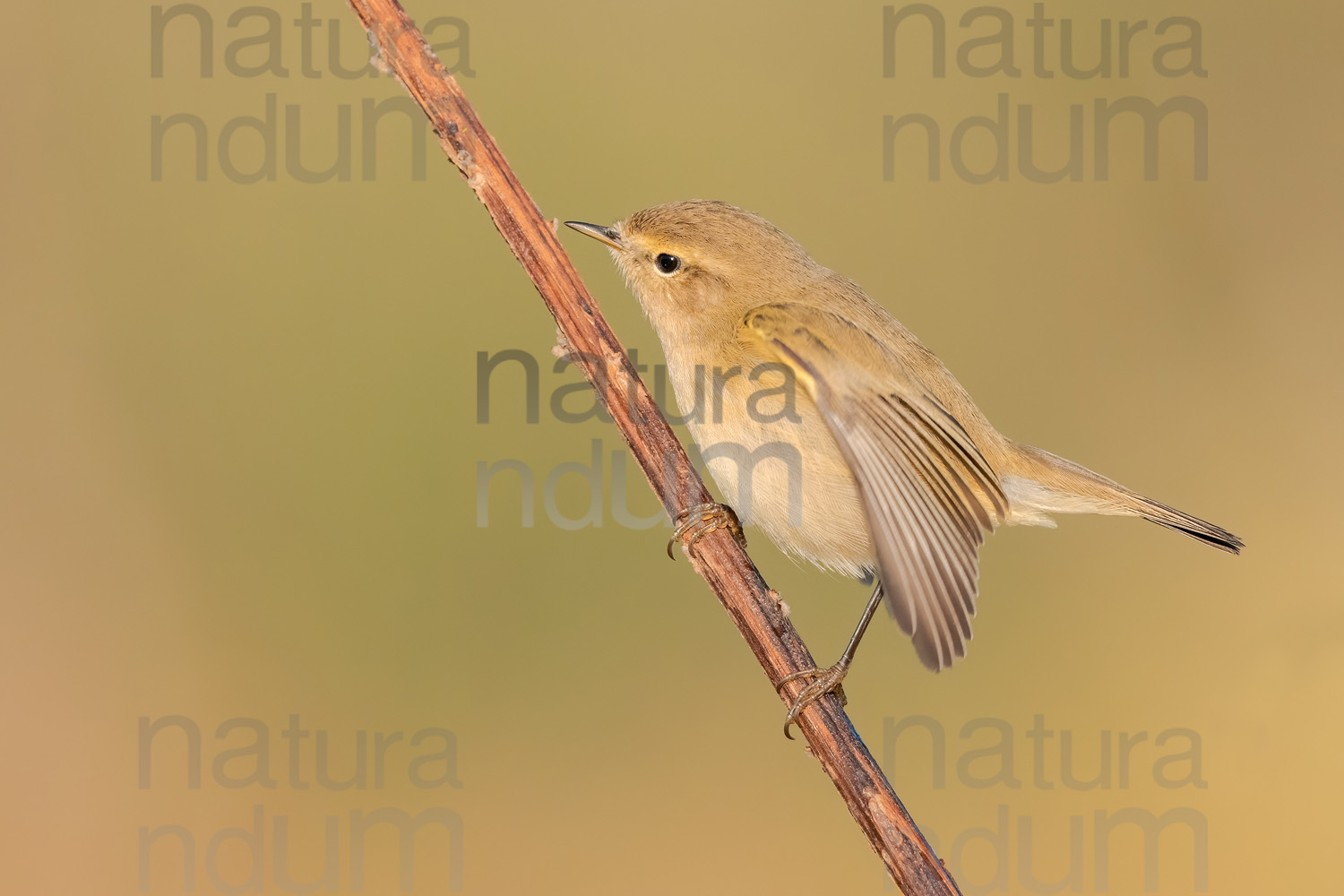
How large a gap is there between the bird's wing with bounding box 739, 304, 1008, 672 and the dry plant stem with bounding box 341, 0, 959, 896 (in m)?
0.38

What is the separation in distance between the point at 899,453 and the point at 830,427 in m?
0.20

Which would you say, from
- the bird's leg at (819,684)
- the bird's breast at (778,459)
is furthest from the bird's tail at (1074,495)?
the bird's leg at (819,684)

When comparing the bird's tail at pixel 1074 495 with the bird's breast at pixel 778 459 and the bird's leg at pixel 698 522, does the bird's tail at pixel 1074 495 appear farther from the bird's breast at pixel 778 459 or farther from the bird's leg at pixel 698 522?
the bird's leg at pixel 698 522

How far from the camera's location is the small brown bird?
101 inches

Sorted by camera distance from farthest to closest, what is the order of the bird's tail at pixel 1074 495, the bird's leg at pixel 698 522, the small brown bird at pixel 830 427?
the bird's tail at pixel 1074 495 < the bird's leg at pixel 698 522 < the small brown bird at pixel 830 427

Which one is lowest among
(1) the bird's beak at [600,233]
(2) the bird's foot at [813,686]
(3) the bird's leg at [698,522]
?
(2) the bird's foot at [813,686]

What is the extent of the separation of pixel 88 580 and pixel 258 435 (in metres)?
0.98

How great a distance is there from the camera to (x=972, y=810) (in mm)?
4438

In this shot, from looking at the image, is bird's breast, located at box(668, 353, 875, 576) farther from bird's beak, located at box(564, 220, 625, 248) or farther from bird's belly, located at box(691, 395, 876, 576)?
bird's beak, located at box(564, 220, 625, 248)

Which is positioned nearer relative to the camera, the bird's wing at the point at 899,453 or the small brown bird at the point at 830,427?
the bird's wing at the point at 899,453

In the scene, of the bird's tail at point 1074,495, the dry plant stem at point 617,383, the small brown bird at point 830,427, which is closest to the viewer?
the dry plant stem at point 617,383

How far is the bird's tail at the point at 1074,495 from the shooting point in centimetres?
317

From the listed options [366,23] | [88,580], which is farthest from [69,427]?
[366,23]

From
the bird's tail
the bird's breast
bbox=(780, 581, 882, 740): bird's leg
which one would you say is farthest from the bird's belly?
the bird's tail
